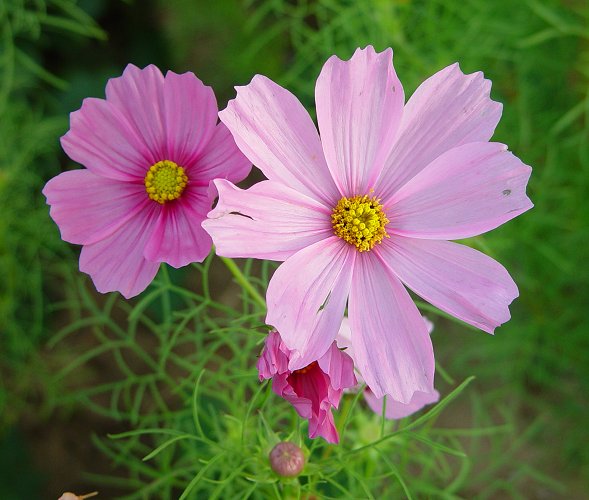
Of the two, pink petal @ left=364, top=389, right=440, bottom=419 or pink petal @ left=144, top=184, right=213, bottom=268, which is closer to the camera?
pink petal @ left=144, top=184, right=213, bottom=268

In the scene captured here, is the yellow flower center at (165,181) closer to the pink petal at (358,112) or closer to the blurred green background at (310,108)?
the pink petal at (358,112)

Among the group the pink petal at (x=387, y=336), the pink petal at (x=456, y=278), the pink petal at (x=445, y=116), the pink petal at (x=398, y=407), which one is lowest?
the pink petal at (x=398, y=407)

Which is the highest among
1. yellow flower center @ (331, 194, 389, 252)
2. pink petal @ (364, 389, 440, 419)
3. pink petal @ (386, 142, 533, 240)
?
pink petal @ (386, 142, 533, 240)

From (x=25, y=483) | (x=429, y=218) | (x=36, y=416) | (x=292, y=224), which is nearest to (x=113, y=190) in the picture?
(x=292, y=224)

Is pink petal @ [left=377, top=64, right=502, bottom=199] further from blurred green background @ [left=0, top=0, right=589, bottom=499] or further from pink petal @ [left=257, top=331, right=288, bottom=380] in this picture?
blurred green background @ [left=0, top=0, right=589, bottom=499]

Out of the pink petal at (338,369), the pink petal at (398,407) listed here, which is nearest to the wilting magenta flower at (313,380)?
the pink petal at (338,369)

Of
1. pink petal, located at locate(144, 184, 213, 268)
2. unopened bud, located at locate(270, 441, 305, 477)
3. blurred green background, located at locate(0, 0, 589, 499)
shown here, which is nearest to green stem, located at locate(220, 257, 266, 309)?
pink petal, located at locate(144, 184, 213, 268)

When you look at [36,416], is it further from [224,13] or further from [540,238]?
[540,238]

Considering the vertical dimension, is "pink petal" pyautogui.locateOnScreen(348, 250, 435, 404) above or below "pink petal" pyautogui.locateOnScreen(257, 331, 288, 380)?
above
